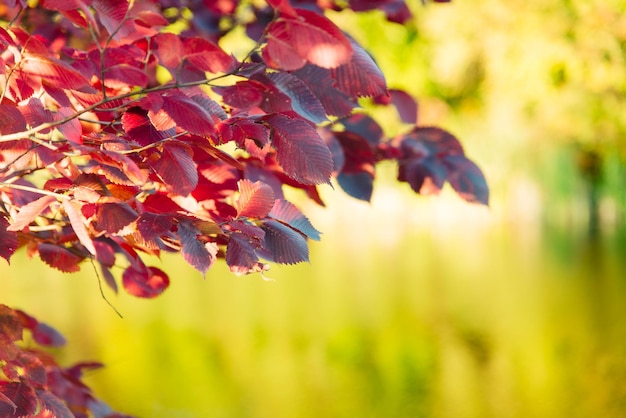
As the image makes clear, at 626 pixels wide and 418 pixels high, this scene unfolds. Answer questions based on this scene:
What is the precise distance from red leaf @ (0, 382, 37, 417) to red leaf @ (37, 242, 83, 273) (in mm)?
183

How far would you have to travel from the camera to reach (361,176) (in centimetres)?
126

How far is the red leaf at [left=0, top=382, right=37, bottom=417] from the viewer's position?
3.06 ft

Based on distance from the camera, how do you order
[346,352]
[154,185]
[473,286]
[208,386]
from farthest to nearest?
[473,286]
[346,352]
[208,386]
[154,185]

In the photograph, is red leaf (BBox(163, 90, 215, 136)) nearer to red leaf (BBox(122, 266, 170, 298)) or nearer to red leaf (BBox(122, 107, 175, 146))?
red leaf (BBox(122, 107, 175, 146))

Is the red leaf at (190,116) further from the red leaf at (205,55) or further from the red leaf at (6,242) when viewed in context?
the red leaf at (6,242)

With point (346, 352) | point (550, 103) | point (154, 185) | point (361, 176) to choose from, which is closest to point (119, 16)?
point (154, 185)

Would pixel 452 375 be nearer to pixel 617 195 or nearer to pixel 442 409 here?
pixel 442 409

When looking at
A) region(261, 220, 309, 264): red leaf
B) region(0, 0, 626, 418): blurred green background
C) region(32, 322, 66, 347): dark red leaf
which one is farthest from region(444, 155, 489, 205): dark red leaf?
region(0, 0, 626, 418): blurred green background

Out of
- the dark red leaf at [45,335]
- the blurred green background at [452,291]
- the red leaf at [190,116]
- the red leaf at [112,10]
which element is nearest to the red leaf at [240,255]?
the red leaf at [190,116]

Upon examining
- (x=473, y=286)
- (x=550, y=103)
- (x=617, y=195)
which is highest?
(x=550, y=103)

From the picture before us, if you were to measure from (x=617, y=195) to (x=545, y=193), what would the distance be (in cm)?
89

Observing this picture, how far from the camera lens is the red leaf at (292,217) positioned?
826 mm

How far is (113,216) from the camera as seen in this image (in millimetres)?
779

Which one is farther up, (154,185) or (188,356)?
(154,185)
